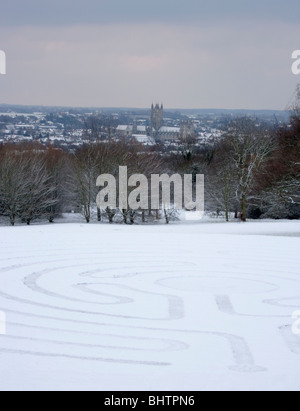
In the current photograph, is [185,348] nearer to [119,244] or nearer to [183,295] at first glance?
[183,295]

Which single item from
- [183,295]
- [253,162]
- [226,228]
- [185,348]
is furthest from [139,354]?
[253,162]

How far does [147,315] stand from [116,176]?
2848 cm

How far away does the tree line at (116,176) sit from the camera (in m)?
38.1

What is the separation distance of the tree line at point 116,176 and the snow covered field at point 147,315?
18699 millimetres

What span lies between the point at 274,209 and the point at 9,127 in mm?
85061

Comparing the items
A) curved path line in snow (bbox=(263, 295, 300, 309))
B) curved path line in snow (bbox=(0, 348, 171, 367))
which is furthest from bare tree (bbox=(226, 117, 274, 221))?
curved path line in snow (bbox=(0, 348, 171, 367))

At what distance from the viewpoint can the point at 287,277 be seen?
45.4 ft

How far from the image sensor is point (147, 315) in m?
10.3

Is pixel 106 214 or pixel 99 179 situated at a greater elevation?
pixel 99 179
